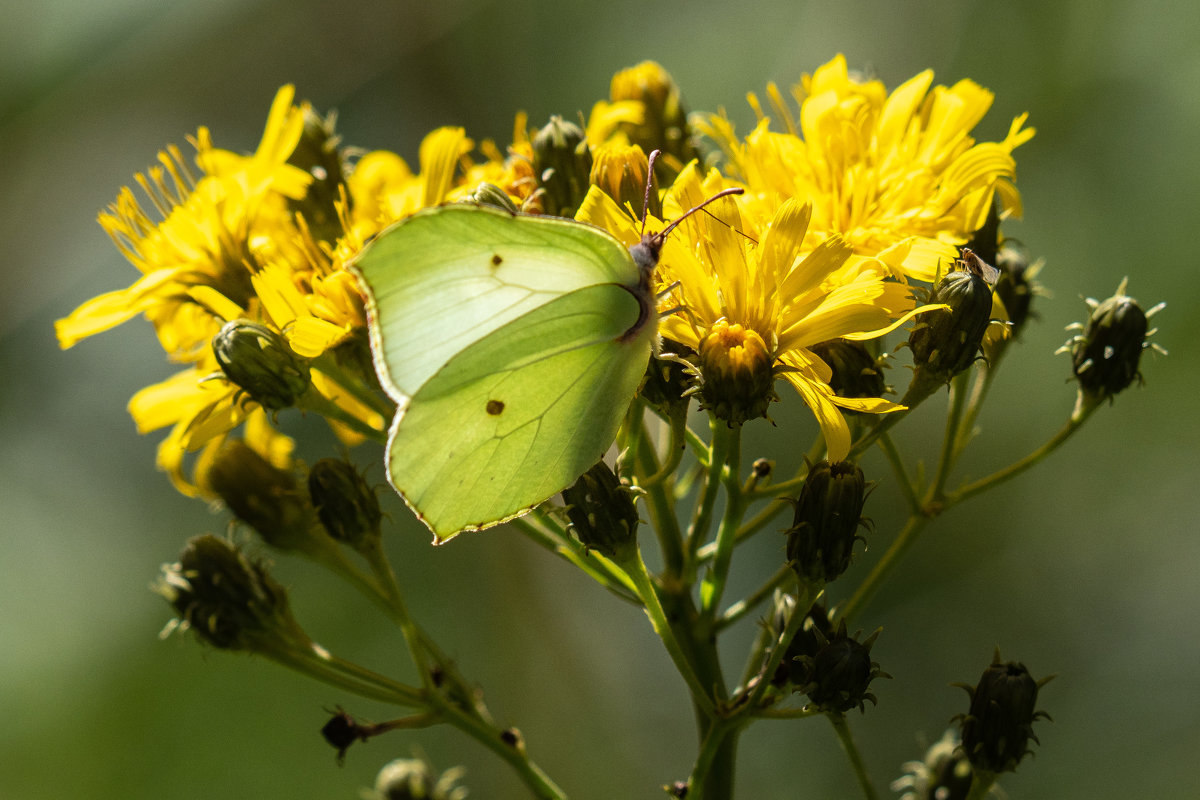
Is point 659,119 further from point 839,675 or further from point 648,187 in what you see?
point 839,675

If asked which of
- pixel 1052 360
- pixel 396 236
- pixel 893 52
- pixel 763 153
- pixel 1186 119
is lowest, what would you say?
pixel 1052 360

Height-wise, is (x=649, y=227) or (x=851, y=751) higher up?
(x=649, y=227)

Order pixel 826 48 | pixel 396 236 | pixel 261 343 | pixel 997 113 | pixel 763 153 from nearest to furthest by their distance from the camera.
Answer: pixel 396 236 → pixel 261 343 → pixel 763 153 → pixel 997 113 → pixel 826 48

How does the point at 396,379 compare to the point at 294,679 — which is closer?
the point at 396,379

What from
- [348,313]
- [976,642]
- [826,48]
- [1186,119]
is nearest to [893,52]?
[826,48]

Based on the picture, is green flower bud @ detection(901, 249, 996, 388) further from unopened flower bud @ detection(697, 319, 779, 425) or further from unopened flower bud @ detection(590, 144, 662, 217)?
unopened flower bud @ detection(590, 144, 662, 217)

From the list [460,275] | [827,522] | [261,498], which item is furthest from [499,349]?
[261,498]

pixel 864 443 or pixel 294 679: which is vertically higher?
pixel 864 443

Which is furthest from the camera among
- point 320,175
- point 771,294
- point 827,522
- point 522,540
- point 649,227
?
point 522,540

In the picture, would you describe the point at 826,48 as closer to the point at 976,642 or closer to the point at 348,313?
the point at 976,642
